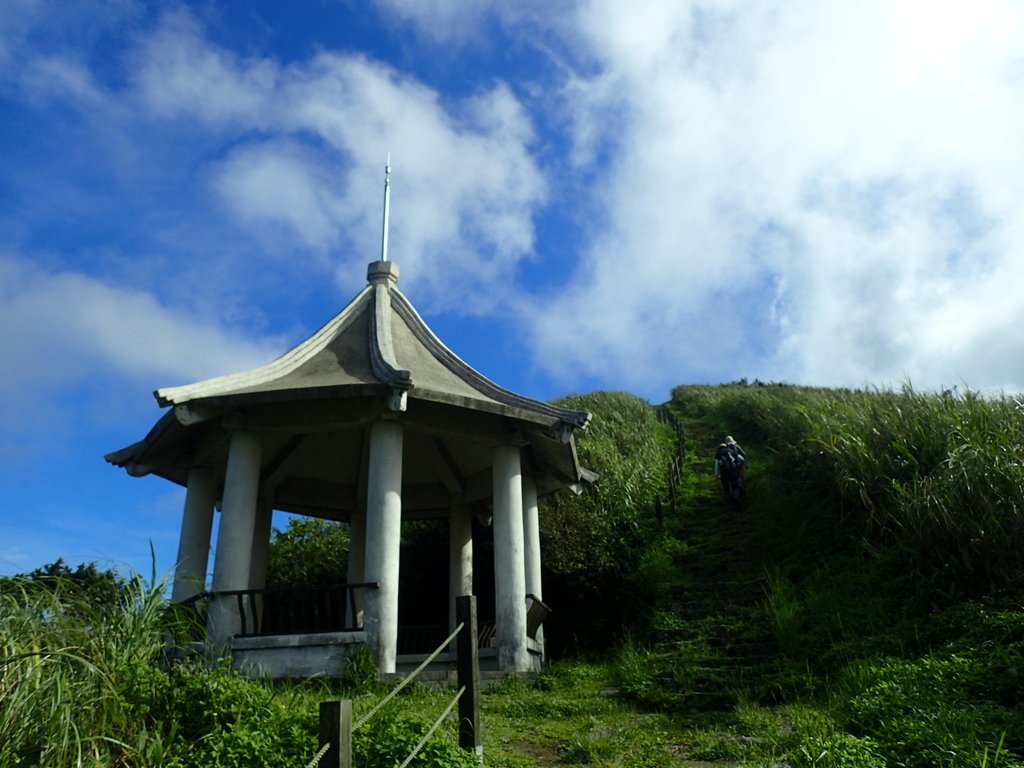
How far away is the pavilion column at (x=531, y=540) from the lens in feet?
47.4

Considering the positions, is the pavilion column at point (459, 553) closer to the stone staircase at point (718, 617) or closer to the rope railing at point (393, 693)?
the stone staircase at point (718, 617)

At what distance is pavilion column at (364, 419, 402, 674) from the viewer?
11.3 metres

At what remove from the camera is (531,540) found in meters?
14.7

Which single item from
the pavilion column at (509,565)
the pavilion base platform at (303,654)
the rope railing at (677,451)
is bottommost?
the pavilion base platform at (303,654)

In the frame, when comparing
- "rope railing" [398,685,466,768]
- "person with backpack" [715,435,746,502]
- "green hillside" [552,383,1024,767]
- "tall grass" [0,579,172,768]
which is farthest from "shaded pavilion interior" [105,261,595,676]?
"person with backpack" [715,435,746,502]

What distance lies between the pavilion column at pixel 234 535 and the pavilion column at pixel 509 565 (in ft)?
11.1

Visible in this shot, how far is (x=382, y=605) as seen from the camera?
1142 centimetres

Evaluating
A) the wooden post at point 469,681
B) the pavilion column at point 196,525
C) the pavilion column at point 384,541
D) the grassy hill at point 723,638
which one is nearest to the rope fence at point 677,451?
the grassy hill at point 723,638

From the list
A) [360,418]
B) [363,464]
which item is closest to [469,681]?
[360,418]

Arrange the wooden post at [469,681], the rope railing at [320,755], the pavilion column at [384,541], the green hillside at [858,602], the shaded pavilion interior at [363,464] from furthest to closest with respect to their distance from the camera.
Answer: the shaded pavilion interior at [363,464] → the pavilion column at [384,541] → the green hillside at [858,602] → the wooden post at [469,681] → the rope railing at [320,755]

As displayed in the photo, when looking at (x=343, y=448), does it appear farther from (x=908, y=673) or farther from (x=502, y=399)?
(x=908, y=673)

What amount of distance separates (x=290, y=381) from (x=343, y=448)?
13.7ft

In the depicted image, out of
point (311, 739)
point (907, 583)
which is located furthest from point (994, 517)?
point (311, 739)

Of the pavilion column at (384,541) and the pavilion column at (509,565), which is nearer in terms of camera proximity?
the pavilion column at (384,541)
